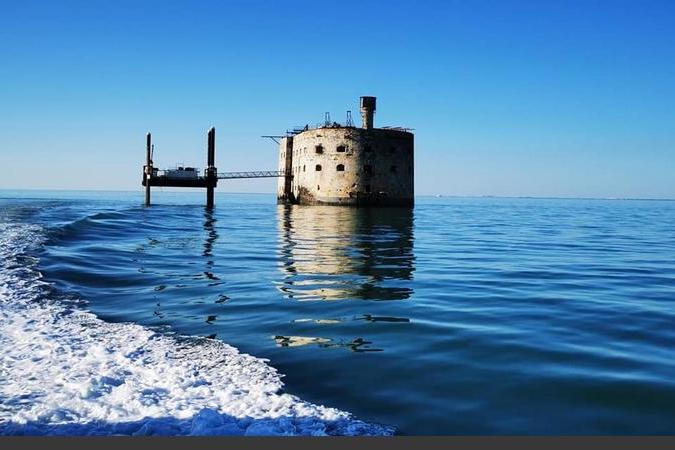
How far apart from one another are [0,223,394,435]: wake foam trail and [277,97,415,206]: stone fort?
38761 mm

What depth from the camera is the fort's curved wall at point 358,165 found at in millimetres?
45719

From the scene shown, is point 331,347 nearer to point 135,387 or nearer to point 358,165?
point 135,387

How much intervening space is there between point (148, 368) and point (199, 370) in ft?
1.73

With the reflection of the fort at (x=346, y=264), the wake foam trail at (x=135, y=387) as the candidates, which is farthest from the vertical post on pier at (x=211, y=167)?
the wake foam trail at (x=135, y=387)

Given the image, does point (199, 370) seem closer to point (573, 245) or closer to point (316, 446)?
point (316, 446)

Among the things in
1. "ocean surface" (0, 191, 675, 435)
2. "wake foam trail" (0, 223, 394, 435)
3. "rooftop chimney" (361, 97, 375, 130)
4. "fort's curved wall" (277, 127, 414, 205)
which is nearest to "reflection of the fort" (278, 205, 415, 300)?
"ocean surface" (0, 191, 675, 435)

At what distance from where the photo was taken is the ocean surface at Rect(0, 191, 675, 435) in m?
4.57

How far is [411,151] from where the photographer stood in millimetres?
47719

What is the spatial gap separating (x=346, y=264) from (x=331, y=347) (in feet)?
24.5

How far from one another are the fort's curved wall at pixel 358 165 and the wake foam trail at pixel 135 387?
1526 inches

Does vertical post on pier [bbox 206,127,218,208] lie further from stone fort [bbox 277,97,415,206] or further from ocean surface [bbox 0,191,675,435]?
ocean surface [bbox 0,191,675,435]

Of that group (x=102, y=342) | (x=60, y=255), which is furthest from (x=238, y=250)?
(x=102, y=342)

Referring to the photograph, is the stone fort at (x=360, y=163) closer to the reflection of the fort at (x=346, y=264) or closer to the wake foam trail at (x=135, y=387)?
the reflection of the fort at (x=346, y=264)

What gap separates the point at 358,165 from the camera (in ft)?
150
